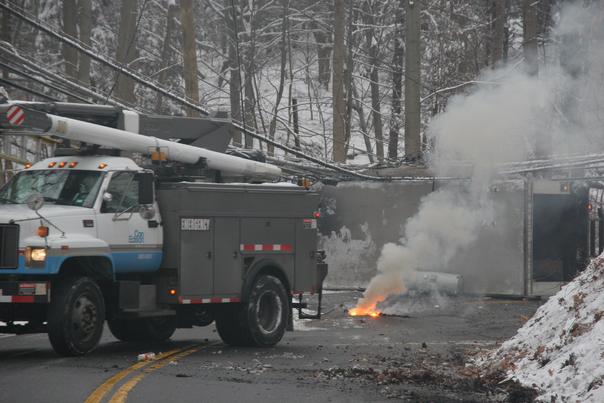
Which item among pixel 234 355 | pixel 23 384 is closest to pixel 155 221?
pixel 234 355

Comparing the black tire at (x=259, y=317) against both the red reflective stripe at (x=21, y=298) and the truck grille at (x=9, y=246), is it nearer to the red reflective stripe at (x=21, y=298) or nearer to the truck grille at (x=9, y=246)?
the red reflective stripe at (x=21, y=298)

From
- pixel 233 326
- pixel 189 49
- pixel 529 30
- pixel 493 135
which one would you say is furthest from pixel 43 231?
pixel 529 30

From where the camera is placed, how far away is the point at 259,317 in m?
A: 15.3

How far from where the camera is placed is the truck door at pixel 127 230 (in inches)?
529

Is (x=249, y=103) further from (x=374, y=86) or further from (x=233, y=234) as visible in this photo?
(x=233, y=234)

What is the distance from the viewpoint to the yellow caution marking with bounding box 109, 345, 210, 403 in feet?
31.1

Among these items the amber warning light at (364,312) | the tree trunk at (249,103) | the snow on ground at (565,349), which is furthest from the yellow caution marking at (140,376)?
the tree trunk at (249,103)

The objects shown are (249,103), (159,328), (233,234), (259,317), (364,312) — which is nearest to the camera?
(233,234)

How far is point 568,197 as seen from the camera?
955 inches

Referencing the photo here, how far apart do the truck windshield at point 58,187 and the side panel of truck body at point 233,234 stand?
1088mm

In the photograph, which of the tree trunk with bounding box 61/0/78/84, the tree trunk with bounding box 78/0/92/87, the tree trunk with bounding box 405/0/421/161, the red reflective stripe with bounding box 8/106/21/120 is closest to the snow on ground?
the red reflective stripe with bounding box 8/106/21/120

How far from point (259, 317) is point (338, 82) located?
55.2 feet

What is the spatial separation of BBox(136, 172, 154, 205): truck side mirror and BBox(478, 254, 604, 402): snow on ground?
4.93 m

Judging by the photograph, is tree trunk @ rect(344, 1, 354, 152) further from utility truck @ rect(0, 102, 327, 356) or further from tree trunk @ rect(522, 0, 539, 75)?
utility truck @ rect(0, 102, 327, 356)
